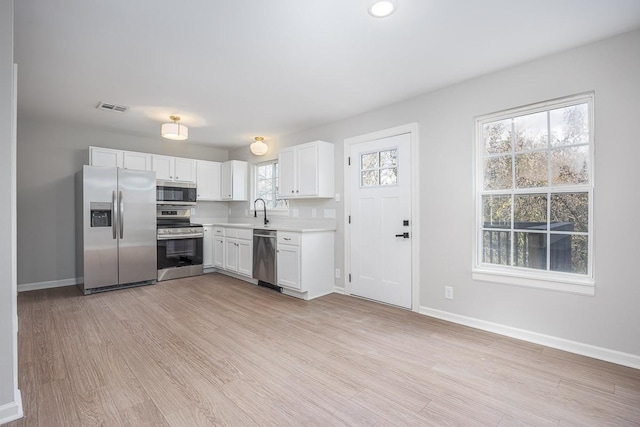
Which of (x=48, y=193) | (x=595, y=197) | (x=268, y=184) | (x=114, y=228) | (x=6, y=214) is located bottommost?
(x=114, y=228)

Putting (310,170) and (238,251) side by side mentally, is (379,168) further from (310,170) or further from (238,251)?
(238,251)

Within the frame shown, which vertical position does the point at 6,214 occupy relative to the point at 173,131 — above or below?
below

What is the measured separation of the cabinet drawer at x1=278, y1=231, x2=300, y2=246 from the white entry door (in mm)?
748

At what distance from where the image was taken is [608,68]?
7.61 ft

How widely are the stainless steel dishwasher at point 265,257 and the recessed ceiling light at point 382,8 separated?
295 centimetres

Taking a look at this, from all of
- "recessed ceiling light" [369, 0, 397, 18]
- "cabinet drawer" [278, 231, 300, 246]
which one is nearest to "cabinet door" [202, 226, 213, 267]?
"cabinet drawer" [278, 231, 300, 246]

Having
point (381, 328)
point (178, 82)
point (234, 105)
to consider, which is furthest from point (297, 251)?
point (178, 82)

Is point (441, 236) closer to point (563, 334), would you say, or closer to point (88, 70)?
point (563, 334)

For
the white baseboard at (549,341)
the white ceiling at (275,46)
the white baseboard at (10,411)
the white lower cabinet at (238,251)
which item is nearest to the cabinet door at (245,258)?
the white lower cabinet at (238,251)

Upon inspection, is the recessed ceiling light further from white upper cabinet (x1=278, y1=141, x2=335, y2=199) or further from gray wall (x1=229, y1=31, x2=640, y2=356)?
white upper cabinet (x1=278, y1=141, x2=335, y2=199)

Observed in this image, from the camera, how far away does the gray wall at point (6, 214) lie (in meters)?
1.60

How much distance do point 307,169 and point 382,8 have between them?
2.59 m

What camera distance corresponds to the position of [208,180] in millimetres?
5867

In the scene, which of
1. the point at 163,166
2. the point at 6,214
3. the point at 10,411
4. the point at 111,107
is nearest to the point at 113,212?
the point at 163,166
